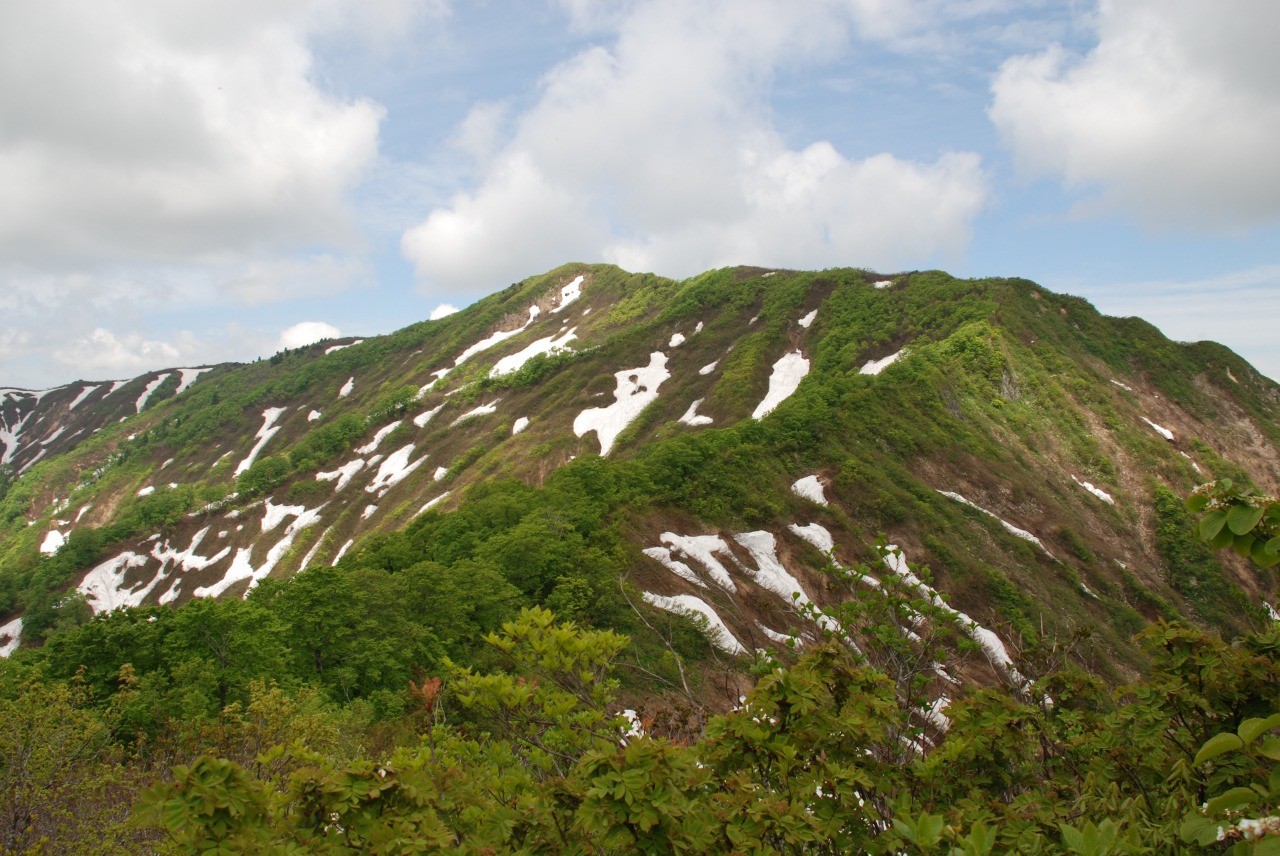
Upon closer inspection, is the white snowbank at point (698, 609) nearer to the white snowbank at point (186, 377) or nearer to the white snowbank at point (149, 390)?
the white snowbank at point (149, 390)

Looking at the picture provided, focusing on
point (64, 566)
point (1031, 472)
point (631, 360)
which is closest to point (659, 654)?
point (1031, 472)

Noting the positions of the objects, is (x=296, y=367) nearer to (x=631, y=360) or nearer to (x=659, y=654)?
(x=631, y=360)

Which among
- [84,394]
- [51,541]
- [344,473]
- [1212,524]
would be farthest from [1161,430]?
[84,394]

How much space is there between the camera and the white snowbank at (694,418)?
66.4 meters

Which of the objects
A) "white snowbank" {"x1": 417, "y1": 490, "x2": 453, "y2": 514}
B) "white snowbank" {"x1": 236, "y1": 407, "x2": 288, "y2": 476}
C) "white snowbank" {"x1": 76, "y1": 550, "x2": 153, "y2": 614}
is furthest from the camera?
"white snowbank" {"x1": 236, "y1": 407, "x2": 288, "y2": 476}

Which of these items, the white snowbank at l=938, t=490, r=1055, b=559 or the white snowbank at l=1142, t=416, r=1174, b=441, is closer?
the white snowbank at l=938, t=490, r=1055, b=559

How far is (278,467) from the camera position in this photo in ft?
298

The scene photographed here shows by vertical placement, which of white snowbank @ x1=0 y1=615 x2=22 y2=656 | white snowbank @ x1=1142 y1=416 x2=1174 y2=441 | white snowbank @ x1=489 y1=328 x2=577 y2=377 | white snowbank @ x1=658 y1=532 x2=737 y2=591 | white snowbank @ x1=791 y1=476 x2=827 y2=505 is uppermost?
white snowbank @ x1=489 y1=328 x2=577 y2=377

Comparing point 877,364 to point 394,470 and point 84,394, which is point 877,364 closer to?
point 394,470

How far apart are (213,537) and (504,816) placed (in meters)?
92.9

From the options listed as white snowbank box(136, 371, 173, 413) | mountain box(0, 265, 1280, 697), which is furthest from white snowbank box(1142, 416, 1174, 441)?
white snowbank box(136, 371, 173, 413)

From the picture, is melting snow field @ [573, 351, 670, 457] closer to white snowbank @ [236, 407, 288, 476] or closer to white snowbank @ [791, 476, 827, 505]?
white snowbank @ [791, 476, 827, 505]

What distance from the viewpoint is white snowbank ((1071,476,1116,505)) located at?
52.4 metres

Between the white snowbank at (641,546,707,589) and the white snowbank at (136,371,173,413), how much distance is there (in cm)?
17528
